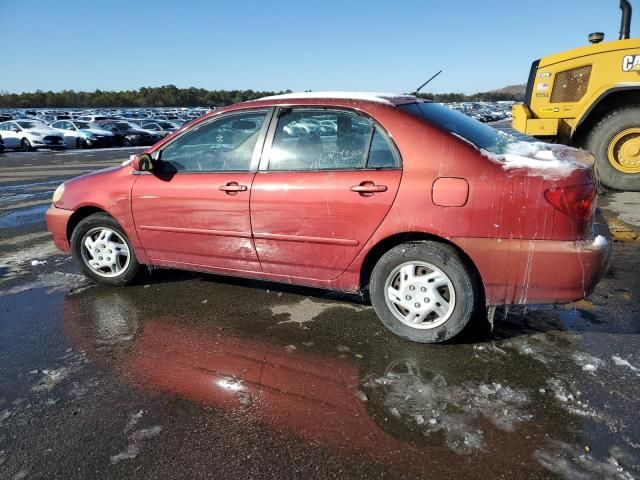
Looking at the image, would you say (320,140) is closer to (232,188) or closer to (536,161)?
(232,188)

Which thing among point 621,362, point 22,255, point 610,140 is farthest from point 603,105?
point 22,255

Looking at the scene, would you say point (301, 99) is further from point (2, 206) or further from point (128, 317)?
point (2, 206)

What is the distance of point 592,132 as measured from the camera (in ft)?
25.6

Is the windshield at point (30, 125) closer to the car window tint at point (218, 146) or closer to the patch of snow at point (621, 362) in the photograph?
the car window tint at point (218, 146)

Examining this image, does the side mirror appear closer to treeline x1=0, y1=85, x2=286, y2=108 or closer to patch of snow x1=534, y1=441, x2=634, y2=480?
patch of snow x1=534, y1=441, x2=634, y2=480

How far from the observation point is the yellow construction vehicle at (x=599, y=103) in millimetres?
7543

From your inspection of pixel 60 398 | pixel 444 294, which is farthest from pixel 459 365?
pixel 60 398

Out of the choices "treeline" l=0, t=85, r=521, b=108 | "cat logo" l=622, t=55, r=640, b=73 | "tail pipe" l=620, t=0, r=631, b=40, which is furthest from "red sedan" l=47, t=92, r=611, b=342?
"treeline" l=0, t=85, r=521, b=108

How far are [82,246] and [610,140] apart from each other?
24.9 ft

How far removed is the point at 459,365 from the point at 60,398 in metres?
2.38

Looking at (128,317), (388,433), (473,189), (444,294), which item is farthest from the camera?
(128,317)

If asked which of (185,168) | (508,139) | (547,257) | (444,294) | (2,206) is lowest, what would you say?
(2,206)

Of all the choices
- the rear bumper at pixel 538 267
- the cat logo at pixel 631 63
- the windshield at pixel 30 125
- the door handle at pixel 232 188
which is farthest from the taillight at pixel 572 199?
the windshield at pixel 30 125

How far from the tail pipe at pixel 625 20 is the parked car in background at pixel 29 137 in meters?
24.3
